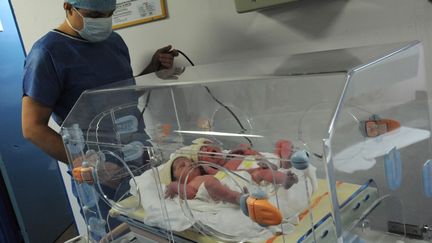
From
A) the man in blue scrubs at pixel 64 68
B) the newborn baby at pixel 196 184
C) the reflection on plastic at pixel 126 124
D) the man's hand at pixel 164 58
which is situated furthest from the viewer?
the man's hand at pixel 164 58

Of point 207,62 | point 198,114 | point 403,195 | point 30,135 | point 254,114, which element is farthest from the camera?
point 207,62

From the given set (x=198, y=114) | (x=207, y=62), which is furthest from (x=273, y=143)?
(x=207, y=62)

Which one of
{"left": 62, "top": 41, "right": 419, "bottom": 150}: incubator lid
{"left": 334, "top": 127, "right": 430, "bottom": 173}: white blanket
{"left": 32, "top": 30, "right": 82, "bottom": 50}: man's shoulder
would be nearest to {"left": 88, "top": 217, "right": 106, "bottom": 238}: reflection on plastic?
{"left": 62, "top": 41, "right": 419, "bottom": 150}: incubator lid

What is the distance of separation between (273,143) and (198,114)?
637 mm

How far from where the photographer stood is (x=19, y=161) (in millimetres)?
2959

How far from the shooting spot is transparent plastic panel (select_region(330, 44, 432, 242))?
78 centimetres

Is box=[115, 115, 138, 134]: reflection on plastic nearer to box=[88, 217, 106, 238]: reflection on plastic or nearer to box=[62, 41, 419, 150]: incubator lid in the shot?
box=[62, 41, 419, 150]: incubator lid

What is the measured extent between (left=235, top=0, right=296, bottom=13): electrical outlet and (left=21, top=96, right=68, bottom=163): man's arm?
0.86 meters

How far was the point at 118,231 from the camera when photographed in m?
1.25

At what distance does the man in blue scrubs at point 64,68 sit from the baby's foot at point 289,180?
3.48 ft

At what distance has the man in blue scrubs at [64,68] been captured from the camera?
1.46 metres

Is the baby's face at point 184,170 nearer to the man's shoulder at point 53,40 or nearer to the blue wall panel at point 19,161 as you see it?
the man's shoulder at point 53,40

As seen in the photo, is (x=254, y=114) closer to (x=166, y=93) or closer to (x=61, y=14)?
(x=166, y=93)

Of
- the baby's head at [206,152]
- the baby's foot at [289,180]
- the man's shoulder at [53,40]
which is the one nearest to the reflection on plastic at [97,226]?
the baby's head at [206,152]
